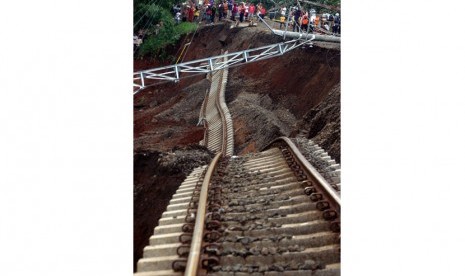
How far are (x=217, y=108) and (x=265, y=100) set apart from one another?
4.59 ft

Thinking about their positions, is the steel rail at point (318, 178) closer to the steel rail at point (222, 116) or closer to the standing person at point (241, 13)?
the steel rail at point (222, 116)

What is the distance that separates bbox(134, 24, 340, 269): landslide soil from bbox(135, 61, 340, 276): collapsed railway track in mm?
171

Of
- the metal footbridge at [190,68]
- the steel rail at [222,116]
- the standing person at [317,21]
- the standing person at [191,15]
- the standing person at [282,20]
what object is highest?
the standing person at [191,15]

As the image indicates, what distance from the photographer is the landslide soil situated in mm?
3723

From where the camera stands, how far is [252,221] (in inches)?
139

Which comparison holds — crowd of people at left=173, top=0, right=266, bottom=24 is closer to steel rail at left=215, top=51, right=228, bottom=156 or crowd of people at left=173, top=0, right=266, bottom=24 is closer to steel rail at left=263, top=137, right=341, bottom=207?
steel rail at left=215, top=51, right=228, bottom=156

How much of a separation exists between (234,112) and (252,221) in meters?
3.17

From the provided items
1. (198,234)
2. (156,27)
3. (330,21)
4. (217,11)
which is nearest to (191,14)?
(156,27)

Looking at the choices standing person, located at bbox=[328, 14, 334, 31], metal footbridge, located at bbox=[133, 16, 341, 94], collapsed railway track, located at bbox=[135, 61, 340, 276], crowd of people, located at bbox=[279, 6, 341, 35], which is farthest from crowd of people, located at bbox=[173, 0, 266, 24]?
standing person, located at bbox=[328, 14, 334, 31]

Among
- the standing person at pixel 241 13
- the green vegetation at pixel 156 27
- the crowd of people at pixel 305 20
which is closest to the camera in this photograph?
the green vegetation at pixel 156 27

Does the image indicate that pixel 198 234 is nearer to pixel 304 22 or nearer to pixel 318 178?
pixel 318 178

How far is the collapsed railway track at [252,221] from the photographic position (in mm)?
3021

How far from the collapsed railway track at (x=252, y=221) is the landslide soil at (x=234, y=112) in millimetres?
171

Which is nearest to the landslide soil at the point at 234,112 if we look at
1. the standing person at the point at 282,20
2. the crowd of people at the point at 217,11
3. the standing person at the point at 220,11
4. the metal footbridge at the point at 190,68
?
the metal footbridge at the point at 190,68
